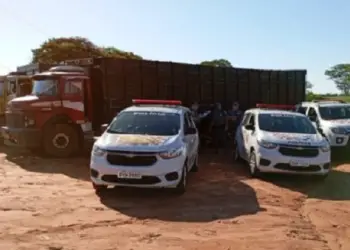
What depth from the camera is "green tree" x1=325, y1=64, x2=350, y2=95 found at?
282 feet

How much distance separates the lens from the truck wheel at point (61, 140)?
14.7 m

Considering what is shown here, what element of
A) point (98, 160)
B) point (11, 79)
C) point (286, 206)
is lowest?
point (286, 206)

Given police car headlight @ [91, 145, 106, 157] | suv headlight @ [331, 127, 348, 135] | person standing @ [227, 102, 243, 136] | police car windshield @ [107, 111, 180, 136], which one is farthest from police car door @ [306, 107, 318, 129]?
police car headlight @ [91, 145, 106, 157]

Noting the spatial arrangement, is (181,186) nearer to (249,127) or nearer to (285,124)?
(249,127)

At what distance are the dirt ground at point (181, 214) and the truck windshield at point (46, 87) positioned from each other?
10.7 ft

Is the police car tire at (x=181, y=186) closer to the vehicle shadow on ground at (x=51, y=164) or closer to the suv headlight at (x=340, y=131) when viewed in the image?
the vehicle shadow on ground at (x=51, y=164)

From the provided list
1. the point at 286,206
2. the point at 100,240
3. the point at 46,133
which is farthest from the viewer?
the point at 46,133

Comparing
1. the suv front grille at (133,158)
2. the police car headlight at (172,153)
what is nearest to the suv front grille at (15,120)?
the suv front grille at (133,158)

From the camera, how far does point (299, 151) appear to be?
11.2 metres

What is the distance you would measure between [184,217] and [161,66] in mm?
9599

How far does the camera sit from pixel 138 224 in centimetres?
737

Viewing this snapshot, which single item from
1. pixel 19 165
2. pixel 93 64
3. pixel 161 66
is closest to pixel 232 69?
pixel 161 66

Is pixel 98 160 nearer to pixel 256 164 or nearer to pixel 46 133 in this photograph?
pixel 256 164

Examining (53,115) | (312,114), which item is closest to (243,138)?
(312,114)
